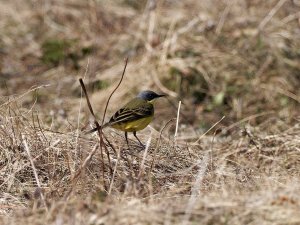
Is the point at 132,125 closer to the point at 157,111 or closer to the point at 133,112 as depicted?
the point at 133,112

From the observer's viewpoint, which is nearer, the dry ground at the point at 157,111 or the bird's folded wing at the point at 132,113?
the dry ground at the point at 157,111

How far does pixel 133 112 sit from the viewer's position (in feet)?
23.4

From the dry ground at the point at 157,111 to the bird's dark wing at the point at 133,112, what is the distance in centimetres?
21

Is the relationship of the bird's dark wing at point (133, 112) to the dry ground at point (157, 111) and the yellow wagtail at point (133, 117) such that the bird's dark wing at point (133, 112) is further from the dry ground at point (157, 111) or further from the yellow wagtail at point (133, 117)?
the dry ground at point (157, 111)

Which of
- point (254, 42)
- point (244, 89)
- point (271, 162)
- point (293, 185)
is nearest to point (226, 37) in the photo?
point (254, 42)

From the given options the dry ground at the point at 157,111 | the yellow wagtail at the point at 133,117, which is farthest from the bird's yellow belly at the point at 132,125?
the dry ground at the point at 157,111

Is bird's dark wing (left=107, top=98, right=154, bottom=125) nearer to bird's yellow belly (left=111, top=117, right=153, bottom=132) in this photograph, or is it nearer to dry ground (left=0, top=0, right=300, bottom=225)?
bird's yellow belly (left=111, top=117, right=153, bottom=132)

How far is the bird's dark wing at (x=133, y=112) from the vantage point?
22.8 ft

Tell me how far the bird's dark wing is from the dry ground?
0.21m

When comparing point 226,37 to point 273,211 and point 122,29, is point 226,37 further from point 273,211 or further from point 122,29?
point 273,211

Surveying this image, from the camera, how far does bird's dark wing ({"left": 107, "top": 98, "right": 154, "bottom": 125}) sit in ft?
22.8

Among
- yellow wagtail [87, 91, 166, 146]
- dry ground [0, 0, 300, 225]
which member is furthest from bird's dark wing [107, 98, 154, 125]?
Result: dry ground [0, 0, 300, 225]

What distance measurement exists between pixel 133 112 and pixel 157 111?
2.84 m

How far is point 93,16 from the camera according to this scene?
12773 millimetres
